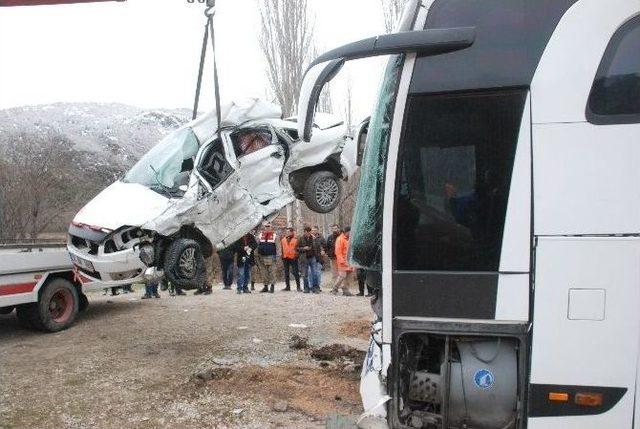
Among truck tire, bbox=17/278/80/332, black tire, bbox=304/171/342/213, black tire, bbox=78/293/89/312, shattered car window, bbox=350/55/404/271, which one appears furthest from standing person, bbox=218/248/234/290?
shattered car window, bbox=350/55/404/271

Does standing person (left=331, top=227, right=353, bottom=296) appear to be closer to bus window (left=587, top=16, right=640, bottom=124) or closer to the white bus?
the white bus

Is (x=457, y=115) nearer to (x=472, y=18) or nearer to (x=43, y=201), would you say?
(x=472, y=18)

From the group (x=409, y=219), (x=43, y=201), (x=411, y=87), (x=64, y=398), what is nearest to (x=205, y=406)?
(x=64, y=398)

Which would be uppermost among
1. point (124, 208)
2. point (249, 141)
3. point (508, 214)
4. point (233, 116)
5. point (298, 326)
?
point (233, 116)

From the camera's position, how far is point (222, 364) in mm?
6617

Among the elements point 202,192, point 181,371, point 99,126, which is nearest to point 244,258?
point 202,192

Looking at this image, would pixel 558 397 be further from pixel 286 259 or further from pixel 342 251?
pixel 286 259

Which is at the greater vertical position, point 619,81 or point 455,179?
point 619,81

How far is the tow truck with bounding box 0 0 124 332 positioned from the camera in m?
8.20

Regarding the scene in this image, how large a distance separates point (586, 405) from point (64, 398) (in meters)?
5.06

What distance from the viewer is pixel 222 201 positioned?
7934 millimetres

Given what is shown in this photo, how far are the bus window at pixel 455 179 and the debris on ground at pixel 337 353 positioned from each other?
406cm

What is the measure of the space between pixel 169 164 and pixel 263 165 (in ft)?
4.62

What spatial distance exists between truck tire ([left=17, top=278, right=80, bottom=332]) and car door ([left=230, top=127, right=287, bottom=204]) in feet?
11.8
